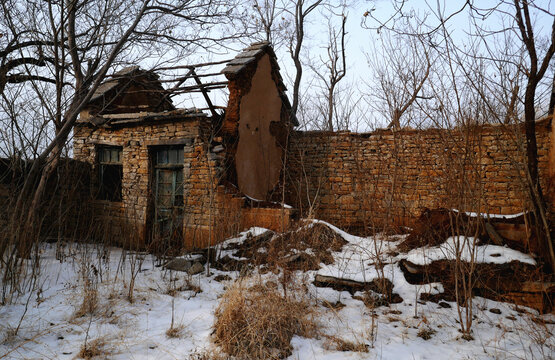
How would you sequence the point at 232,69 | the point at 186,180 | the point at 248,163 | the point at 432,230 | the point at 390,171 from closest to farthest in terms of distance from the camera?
the point at 432,230 → the point at 186,180 → the point at 232,69 → the point at 390,171 → the point at 248,163

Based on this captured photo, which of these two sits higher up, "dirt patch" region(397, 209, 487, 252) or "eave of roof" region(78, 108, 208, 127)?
"eave of roof" region(78, 108, 208, 127)

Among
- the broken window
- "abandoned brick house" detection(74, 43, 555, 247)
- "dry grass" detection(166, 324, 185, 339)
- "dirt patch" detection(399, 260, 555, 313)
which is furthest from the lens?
the broken window

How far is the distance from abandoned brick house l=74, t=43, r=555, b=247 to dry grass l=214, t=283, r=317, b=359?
2.70 metres

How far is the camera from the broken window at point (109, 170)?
28.9ft

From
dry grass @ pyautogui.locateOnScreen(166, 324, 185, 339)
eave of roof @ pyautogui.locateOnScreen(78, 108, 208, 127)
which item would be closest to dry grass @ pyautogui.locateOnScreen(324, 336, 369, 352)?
dry grass @ pyautogui.locateOnScreen(166, 324, 185, 339)

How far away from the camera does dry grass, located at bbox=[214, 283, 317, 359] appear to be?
298 centimetres

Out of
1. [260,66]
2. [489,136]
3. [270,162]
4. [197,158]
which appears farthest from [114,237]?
[489,136]

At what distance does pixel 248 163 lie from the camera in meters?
8.06

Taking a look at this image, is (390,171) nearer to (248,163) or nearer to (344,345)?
(248,163)

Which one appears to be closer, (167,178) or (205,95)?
(205,95)

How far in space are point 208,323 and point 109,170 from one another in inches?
277

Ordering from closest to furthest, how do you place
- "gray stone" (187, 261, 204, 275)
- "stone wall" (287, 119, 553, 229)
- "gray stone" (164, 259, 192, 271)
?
"gray stone" (187, 261, 204, 275), "gray stone" (164, 259, 192, 271), "stone wall" (287, 119, 553, 229)

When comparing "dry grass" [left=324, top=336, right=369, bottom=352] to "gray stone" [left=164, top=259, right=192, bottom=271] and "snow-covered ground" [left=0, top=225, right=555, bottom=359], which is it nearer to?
"snow-covered ground" [left=0, top=225, right=555, bottom=359]

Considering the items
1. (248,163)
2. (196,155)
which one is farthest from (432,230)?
(196,155)
